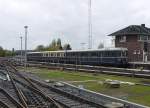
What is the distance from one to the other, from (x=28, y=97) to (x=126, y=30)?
3939cm

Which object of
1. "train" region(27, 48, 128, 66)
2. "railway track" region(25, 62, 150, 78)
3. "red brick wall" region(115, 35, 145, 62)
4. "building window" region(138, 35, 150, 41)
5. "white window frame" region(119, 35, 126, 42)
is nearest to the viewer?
"railway track" region(25, 62, 150, 78)

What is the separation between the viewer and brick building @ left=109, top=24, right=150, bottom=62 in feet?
167

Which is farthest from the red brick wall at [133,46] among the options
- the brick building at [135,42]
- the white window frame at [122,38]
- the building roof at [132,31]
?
the building roof at [132,31]

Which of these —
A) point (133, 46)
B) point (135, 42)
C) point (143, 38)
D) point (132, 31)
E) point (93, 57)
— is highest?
point (132, 31)

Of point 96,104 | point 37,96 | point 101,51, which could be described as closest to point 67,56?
point 101,51

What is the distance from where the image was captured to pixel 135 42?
52156mm

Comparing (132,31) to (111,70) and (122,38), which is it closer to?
(122,38)

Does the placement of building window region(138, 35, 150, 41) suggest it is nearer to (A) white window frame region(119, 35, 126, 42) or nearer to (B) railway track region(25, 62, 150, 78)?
(A) white window frame region(119, 35, 126, 42)

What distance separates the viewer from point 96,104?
15008 mm

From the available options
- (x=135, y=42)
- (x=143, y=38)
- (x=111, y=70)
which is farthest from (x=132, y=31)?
(x=111, y=70)

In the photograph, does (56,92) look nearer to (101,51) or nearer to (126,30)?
(101,51)

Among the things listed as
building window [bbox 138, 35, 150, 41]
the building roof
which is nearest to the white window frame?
the building roof

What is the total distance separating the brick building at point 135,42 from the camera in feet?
167

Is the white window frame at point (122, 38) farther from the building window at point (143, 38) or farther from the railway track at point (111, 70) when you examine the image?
the railway track at point (111, 70)
